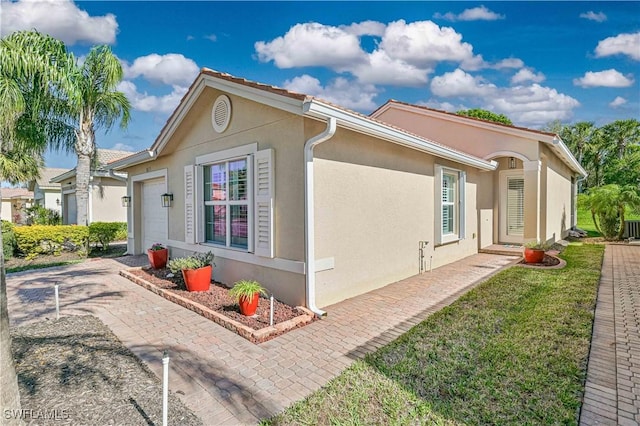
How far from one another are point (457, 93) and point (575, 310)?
824 inches

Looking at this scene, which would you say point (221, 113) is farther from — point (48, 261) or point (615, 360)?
point (48, 261)

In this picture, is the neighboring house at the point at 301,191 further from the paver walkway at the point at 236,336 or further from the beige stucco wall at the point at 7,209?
the beige stucco wall at the point at 7,209

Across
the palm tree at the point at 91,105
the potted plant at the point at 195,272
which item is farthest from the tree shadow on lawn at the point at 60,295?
the palm tree at the point at 91,105

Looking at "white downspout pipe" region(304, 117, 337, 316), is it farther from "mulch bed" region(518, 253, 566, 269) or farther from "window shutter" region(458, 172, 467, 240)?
"mulch bed" region(518, 253, 566, 269)

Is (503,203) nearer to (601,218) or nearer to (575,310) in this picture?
(601,218)

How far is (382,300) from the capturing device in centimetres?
657

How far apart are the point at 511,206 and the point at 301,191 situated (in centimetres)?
1120

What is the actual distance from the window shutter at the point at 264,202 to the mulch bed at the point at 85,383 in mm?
2748

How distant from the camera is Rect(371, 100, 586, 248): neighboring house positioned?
11641 mm

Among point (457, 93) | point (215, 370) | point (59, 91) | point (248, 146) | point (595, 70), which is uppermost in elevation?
point (457, 93)

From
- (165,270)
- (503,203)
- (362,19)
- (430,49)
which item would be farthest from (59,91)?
(503,203)

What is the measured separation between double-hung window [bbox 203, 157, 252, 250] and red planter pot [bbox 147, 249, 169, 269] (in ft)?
6.76

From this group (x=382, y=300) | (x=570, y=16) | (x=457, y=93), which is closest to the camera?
(x=382, y=300)

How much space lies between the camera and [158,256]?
9.48 m
